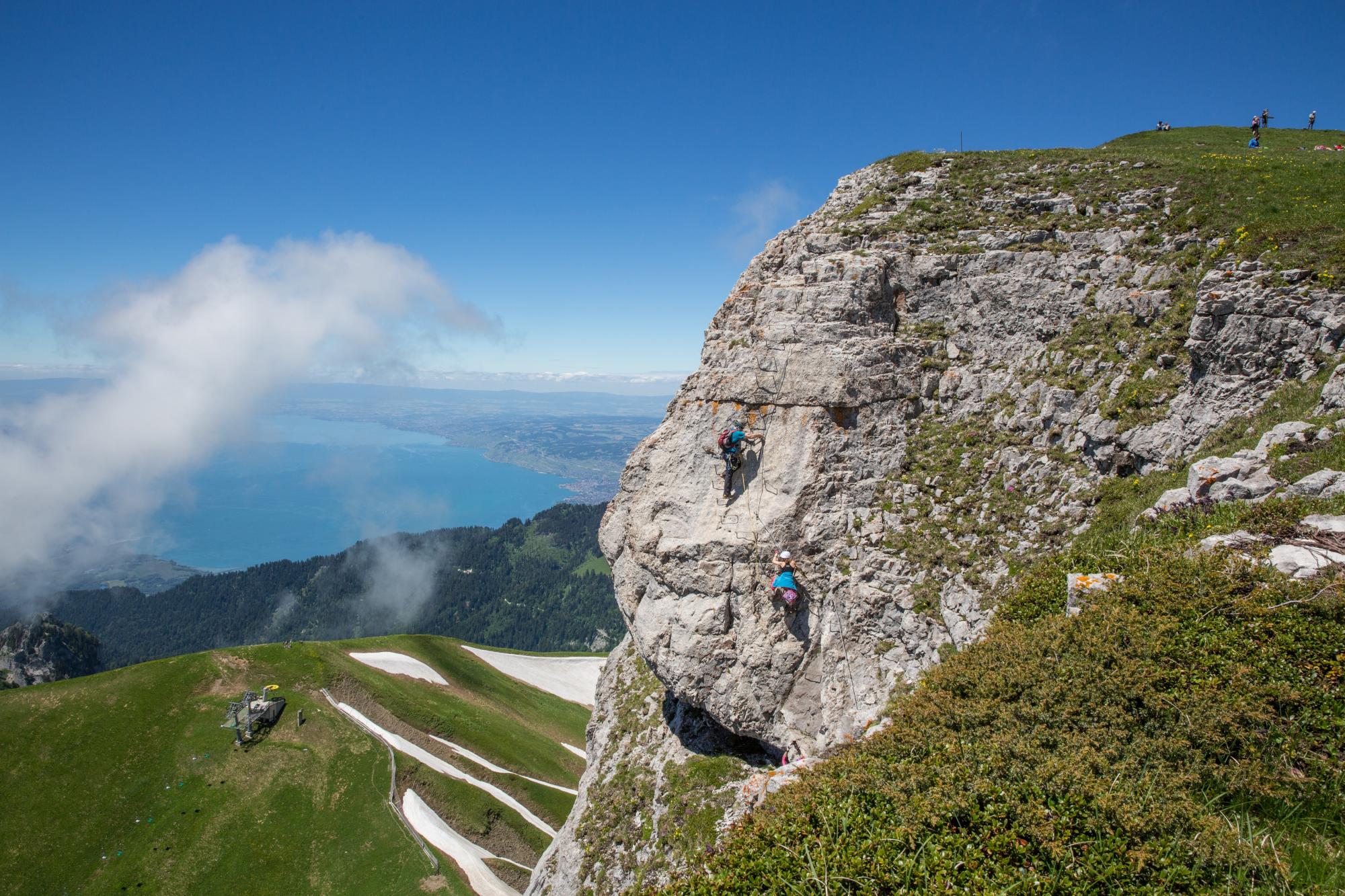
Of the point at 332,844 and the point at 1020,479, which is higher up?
the point at 1020,479

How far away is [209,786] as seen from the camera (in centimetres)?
3150

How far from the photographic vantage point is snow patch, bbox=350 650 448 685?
A: 49.9 metres

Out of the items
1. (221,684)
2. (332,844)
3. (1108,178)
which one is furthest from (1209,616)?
(221,684)

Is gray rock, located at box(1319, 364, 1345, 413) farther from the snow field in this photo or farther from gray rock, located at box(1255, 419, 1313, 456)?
the snow field

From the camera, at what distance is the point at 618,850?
18672 millimetres

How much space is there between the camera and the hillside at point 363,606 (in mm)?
159500

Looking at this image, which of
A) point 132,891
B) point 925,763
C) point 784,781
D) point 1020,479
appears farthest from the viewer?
point 132,891

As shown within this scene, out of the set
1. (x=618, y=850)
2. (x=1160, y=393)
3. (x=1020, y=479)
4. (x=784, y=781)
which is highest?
(x=1160, y=393)

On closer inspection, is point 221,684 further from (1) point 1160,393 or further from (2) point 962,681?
(1) point 1160,393

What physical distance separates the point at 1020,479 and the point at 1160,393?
12.6ft

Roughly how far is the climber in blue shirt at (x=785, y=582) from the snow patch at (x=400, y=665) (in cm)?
4516

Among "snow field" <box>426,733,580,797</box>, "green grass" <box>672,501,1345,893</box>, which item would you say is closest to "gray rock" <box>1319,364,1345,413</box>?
"green grass" <box>672,501,1345,893</box>

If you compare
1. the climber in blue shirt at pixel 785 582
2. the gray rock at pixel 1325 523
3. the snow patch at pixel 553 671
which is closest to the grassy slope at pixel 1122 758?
the gray rock at pixel 1325 523

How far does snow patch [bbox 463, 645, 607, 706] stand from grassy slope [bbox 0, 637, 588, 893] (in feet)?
70.6
